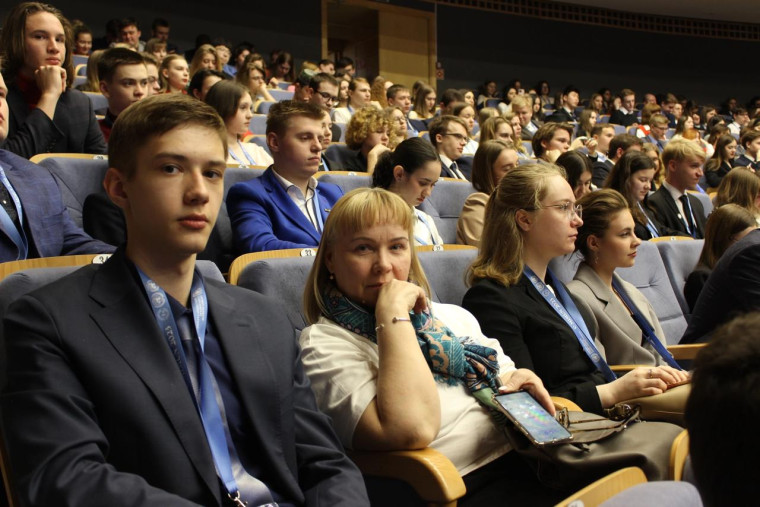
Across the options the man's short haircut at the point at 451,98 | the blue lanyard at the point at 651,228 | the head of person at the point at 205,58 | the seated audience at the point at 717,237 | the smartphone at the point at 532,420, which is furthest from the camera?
the man's short haircut at the point at 451,98

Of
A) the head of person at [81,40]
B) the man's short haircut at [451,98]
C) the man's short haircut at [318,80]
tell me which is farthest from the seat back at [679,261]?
the head of person at [81,40]

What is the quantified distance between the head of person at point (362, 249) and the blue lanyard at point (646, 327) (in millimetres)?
1011

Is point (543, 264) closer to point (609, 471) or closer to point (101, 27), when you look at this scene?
point (609, 471)

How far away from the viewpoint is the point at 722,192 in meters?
3.34

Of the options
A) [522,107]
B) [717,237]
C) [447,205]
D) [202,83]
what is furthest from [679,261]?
[522,107]

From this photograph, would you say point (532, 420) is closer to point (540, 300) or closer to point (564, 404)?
point (564, 404)

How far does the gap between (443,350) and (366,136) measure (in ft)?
8.31

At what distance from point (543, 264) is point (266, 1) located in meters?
8.71

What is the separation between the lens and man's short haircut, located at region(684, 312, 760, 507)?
1.44ft

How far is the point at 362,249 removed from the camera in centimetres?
143

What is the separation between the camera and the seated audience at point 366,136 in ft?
12.4

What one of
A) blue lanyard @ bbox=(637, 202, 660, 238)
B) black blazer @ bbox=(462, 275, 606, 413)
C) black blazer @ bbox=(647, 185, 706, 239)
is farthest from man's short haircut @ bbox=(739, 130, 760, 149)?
black blazer @ bbox=(462, 275, 606, 413)

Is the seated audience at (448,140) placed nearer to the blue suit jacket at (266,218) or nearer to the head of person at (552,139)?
the head of person at (552,139)

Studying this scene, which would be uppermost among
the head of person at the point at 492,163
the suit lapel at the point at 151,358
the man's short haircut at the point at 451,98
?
the man's short haircut at the point at 451,98
